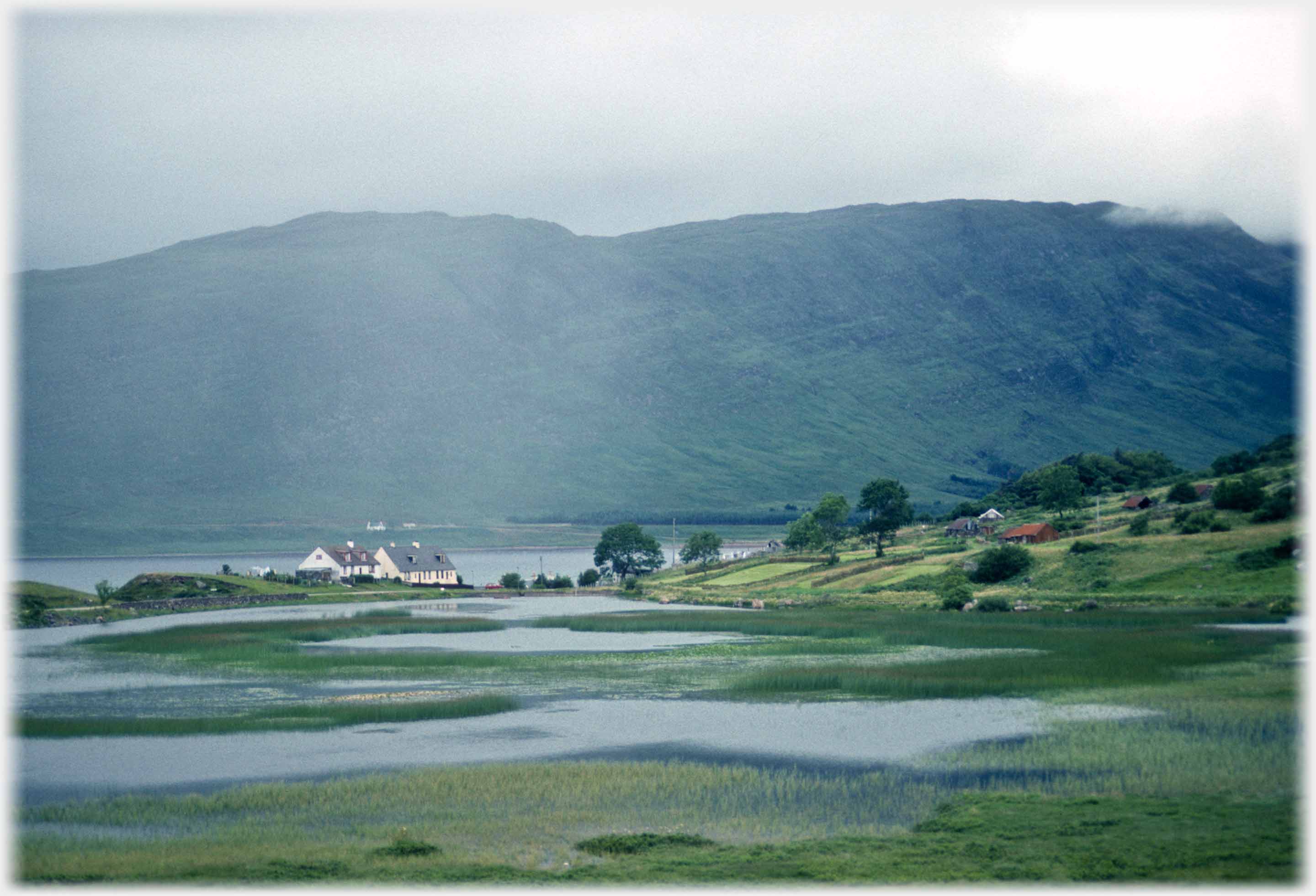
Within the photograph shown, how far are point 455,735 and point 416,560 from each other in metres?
138

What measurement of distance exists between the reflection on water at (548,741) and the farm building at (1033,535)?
8351 cm

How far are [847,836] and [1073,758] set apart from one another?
1094cm

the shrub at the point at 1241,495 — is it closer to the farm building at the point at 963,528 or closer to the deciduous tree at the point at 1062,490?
the deciduous tree at the point at 1062,490

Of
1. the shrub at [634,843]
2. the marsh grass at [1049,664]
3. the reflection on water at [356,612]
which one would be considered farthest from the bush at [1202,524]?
the shrub at [634,843]

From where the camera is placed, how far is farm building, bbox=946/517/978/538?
152000 mm

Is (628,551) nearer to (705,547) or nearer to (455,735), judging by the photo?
(705,547)

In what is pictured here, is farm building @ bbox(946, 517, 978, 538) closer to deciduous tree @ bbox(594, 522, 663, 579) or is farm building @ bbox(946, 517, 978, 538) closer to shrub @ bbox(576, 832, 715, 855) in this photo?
deciduous tree @ bbox(594, 522, 663, 579)

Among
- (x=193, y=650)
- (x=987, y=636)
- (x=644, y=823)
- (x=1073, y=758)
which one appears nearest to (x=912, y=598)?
(x=987, y=636)

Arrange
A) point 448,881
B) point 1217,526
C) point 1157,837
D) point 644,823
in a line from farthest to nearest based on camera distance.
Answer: point 1217,526, point 644,823, point 1157,837, point 448,881

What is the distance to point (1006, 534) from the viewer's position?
444 ft

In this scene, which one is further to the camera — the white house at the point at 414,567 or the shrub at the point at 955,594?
the white house at the point at 414,567

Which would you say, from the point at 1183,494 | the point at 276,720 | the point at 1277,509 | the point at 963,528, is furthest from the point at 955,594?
the point at 963,528

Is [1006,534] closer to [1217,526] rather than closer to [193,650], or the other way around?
[1217,526]

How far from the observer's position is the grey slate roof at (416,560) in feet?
578
